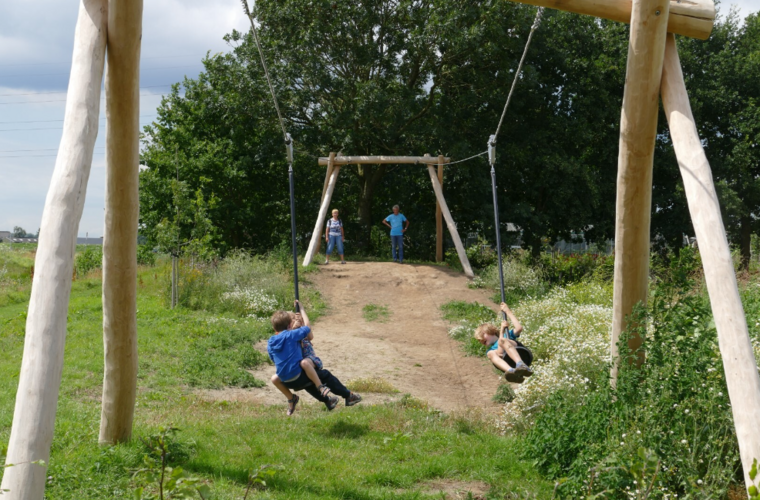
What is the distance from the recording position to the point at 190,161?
25812 mm

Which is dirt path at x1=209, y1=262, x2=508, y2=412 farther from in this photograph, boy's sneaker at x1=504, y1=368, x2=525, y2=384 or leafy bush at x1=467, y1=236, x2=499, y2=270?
leafy bush at x1=467, y1=236, x2=499, y2=270

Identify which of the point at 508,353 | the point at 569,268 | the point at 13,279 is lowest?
the point at 508,353

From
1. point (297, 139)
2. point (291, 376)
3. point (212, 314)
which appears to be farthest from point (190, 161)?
point (291, 376)

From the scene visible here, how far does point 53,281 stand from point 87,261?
2280 cm

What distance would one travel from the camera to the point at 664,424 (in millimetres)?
4547

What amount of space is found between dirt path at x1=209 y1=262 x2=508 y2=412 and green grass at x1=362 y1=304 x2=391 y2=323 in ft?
0.42

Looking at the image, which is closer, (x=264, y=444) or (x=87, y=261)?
(x=264, y=444)

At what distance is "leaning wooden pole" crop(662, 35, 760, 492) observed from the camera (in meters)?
3.90

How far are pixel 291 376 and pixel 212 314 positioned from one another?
23.4 ft

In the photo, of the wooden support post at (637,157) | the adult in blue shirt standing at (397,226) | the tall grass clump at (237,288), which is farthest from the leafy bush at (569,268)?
the wooden support post at (637,157)

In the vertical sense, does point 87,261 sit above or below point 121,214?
below

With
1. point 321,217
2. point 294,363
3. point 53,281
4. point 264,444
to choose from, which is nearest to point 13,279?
point 321,217

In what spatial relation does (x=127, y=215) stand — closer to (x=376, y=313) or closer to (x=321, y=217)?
(x=376, y=313)

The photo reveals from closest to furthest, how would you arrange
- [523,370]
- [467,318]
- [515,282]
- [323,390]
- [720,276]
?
[720,276]
[323,390]
[523,370]
[467,318]
[515,282]
